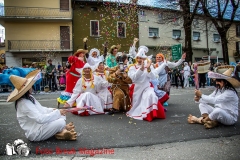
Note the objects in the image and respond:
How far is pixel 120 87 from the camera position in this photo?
22.4 ft

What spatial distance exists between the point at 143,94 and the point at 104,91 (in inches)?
58.5

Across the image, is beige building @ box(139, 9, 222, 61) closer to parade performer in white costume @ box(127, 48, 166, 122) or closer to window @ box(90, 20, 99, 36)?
window @ box(90, 20, 99, 36)

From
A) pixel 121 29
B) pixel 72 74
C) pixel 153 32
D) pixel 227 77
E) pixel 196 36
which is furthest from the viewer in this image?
pixel 196 36

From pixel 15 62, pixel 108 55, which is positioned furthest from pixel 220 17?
pixel 15 62

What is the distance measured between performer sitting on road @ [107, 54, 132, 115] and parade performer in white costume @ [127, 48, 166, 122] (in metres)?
0.33

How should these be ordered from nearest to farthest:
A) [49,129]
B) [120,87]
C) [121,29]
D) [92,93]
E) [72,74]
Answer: [49,129], [120,87], [92,93], [72,74], [121,29]

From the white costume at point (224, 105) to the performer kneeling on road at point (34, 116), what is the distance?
2.83 metres

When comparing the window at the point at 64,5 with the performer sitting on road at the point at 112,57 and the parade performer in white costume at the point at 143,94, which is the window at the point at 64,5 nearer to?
the performer sitting on road at the point at 112,57

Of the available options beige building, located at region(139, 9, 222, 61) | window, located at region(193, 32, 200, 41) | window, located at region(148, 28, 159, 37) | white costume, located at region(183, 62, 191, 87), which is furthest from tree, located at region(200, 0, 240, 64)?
window, located at region(193, 32, 200, 41)

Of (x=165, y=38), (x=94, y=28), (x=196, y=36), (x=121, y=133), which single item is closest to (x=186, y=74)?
(x=121, y=133)

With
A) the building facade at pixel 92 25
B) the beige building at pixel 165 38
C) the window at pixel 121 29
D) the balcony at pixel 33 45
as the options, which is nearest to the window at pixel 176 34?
the beige building at pixel 165 38

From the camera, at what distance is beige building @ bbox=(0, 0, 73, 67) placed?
24.9 metres

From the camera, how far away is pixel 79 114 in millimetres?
6734

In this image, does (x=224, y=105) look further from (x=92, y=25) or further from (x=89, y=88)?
(x=92, y=25)
